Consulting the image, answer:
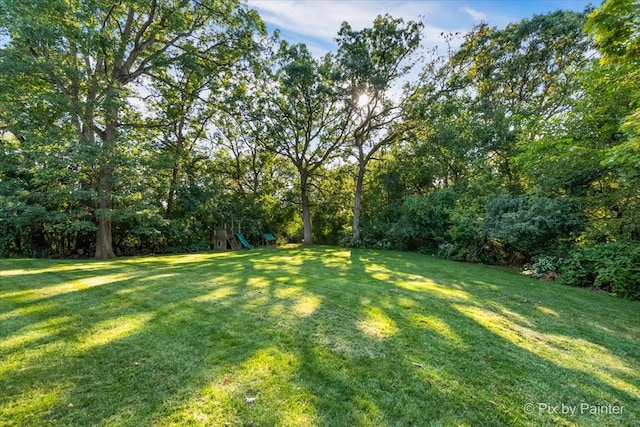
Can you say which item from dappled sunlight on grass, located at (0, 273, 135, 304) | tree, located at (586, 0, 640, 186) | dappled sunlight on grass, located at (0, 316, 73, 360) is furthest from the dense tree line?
dappled sunlight on grass, located at (0, 316, 73, 360)

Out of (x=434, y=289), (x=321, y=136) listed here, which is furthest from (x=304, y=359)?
(x=321, y=136)

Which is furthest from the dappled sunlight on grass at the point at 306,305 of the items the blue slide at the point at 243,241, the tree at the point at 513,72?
the blue slide at the point at 243,241

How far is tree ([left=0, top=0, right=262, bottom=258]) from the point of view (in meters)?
7.36

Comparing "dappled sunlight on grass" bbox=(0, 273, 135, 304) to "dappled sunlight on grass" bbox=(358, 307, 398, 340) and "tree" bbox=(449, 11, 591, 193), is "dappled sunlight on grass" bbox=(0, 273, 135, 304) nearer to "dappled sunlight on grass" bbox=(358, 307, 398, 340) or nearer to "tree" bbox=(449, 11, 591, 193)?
"dappled sunlight on grass" bbox=(358, 307, 398, 340)

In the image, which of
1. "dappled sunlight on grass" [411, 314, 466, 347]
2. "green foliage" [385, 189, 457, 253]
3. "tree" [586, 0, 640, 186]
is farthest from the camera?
"green foliage" [385, 189, 457, 253]

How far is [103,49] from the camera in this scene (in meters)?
8.12

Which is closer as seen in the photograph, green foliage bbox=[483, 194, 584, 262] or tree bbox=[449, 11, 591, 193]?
green foliage bbox=[483, 194, 584, 262]

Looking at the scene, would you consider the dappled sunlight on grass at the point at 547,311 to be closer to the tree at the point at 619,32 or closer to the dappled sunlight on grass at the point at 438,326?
the dappled sunlight on grass at the point at 438,326

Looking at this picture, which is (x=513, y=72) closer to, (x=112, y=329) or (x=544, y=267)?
(x=544, y=267)

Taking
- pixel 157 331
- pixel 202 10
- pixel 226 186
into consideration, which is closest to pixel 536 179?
pixel 157 331

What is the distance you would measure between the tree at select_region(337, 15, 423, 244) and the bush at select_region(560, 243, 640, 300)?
965 cm

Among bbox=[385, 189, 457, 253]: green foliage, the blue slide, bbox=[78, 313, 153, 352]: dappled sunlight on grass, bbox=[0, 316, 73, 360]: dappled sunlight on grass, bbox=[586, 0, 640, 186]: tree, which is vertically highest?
bbox=[586, 0, 640, 186]: tree

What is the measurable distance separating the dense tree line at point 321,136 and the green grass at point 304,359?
8.01ft

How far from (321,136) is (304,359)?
14.2m
